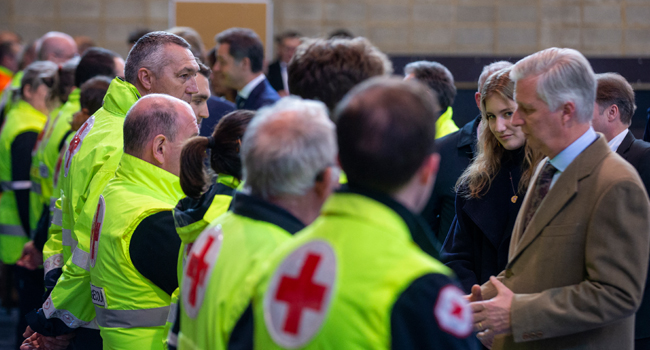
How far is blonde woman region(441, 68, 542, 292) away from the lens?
2123mm

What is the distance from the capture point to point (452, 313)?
105cm

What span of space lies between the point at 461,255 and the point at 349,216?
1.19m

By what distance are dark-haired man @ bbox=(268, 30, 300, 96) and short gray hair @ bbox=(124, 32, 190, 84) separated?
3242mm

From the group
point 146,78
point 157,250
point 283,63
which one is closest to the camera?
point 157,250

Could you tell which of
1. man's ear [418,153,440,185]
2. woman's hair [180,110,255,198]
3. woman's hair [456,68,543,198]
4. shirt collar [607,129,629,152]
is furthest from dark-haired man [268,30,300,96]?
man's ear [418,153,440,185]

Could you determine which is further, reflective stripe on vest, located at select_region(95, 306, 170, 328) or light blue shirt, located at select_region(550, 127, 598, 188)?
reflective stripe on vest, located at select_region(95, 306, 170, 328)

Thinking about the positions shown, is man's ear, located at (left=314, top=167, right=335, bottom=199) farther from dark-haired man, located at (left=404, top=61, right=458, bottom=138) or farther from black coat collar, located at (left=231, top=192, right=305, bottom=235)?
dark-haired man, located at (left=404, top=61, right=458, bottom=138)

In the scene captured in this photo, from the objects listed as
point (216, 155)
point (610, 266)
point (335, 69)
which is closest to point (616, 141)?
point (610, 266)

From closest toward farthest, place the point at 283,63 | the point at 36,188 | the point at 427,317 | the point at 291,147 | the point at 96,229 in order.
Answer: the point at 427,317 → the point at 291,147 → the point at 96,229 → the point at 36,188 → the point at 283,63

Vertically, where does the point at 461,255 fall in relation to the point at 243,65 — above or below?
below

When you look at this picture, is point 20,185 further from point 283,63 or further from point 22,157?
point 283,63

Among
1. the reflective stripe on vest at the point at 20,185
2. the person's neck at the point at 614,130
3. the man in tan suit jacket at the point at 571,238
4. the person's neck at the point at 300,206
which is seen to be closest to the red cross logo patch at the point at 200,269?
the person's neck at the point at 300,206

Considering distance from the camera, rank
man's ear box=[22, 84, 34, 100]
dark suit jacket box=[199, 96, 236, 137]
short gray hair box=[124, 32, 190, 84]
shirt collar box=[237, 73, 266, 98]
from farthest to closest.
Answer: man's ear box=[22, 84, 34, 100] → shirt collar box=[237, 73, 266, 98] → dark suit jacket box=[199, 96, 236, 137] → short gray hair box=[124, 32, 190, 84]

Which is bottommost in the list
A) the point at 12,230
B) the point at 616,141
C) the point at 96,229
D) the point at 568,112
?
the point at 12,230
